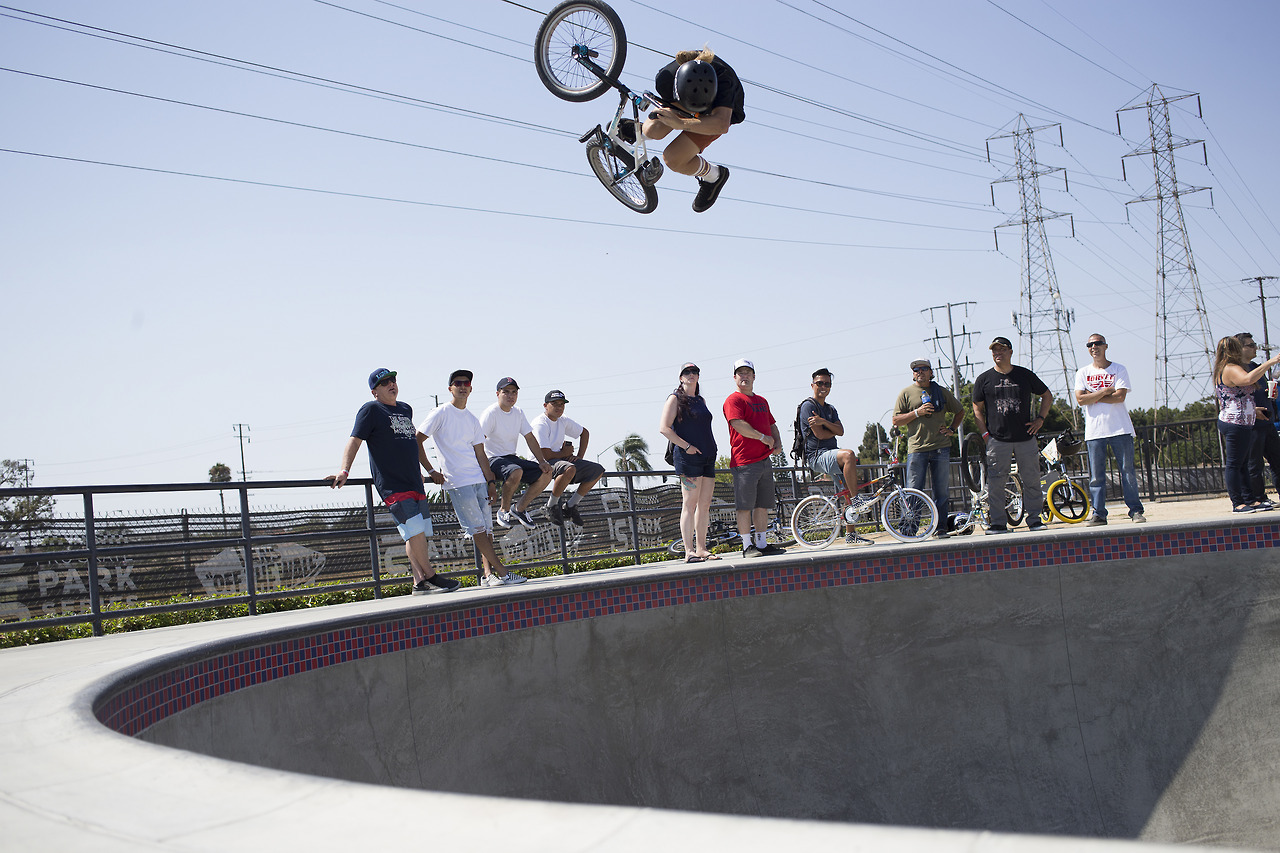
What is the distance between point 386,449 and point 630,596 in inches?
92.7

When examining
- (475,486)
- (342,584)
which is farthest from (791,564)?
(342,584)

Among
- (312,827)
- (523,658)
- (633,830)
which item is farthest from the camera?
(523,658)

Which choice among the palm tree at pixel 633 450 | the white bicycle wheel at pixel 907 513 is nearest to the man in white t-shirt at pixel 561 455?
the white bicycle wheel at pixel 907 513

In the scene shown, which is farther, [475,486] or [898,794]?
[475,486]

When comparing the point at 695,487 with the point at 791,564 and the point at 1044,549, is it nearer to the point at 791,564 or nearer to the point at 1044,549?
the point at 791,564

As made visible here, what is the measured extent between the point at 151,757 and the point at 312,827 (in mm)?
840

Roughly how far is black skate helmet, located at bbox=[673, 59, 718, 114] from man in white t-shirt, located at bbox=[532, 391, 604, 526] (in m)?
3.47

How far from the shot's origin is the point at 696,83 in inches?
239

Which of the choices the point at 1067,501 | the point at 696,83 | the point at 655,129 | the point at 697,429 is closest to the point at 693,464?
the point at 697,429

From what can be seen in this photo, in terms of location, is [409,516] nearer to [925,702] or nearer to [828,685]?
[828,685]

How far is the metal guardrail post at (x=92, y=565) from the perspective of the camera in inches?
262

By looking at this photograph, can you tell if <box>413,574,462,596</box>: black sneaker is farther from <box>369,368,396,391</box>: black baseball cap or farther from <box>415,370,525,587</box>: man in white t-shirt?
<box>369,368,396,391</box>: black baseball cap

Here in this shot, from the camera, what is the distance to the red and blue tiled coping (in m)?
4.16

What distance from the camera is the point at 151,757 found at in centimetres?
230
